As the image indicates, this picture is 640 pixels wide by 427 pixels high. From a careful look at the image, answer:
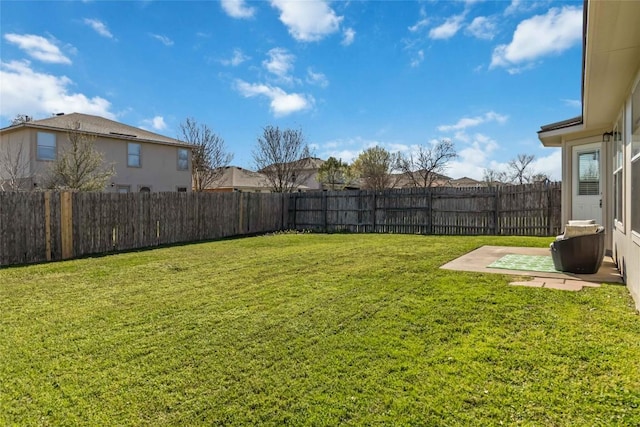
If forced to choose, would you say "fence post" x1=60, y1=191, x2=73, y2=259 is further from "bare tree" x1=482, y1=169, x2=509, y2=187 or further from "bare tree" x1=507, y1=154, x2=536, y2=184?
"bare tree" x1=507, y1=154, x2=536, y2=184

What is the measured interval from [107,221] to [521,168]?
3985 cm

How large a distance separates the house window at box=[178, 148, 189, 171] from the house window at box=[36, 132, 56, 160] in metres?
6.35

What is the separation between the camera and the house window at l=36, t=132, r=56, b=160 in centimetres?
1755

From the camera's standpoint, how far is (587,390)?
248cm

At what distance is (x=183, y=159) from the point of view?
2311cm

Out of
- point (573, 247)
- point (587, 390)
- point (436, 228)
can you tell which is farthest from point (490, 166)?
point (587, 390)

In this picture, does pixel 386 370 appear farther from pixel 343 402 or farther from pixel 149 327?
pixel 149 327

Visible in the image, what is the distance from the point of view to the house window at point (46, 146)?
17.5 m

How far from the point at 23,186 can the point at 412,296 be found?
742 inches

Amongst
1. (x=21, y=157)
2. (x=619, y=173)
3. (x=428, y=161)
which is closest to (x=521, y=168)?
(x=428, y=161)

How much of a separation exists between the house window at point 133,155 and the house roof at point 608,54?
20.0m

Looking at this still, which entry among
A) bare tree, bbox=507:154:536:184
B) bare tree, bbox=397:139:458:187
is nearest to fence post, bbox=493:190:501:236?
bare tree, bbox=397:139:458:187

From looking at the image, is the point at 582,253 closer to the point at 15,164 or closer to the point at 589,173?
the point at 589,173

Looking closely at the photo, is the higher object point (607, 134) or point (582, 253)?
point (607, 134)
